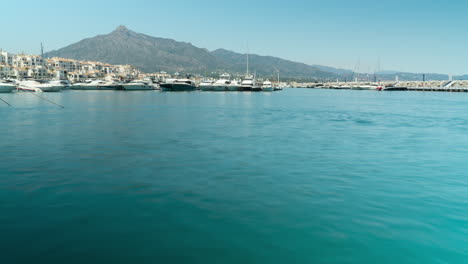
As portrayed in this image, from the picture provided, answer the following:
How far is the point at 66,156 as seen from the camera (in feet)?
40.8

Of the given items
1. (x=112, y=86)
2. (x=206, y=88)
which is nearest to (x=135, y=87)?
(x=112, y=86)

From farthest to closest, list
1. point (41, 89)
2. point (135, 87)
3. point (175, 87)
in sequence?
point (135, 87)
point (175, 87)
point (41, 89)

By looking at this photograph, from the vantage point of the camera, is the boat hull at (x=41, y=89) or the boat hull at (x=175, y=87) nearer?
the boat hull at (x=41, y=89)

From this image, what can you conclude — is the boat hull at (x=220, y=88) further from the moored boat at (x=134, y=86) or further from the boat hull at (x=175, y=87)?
the moored boat at (x=134, y=86)

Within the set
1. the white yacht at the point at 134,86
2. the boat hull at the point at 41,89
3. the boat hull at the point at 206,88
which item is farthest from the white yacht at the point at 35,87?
the boat hull at the point at 206,88

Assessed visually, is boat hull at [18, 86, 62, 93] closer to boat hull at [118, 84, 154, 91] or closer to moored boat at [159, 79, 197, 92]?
boat hull at [118, 84, 154, 91]

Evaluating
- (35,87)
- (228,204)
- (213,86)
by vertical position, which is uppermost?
(213,86)

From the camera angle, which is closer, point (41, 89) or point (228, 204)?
point (228, 204)

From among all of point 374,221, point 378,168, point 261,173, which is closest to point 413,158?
point 378,168

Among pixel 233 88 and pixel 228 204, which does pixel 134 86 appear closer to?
pixel 233 88

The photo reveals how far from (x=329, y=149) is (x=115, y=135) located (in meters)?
10.8

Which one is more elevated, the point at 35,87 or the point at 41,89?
the point at 35,87

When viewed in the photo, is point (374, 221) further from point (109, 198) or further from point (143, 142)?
point (143, 142)

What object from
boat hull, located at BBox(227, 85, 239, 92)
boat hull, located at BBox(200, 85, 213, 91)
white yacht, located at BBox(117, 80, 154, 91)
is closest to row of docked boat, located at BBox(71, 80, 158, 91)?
white yacht, located at BBox(117, 80, 154, 91)
